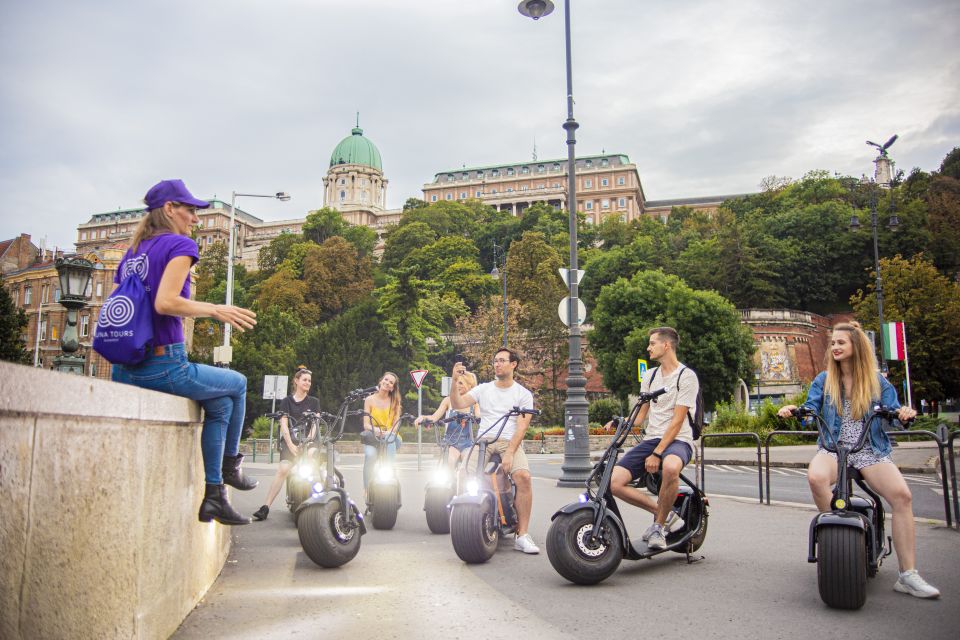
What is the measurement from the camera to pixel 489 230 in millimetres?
95625

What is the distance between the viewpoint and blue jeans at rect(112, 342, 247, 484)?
4332 millimetres

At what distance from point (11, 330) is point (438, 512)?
39816 mm

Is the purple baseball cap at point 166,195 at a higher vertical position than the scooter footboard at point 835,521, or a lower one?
higher

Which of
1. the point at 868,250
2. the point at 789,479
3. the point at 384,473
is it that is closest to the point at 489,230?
the point at 868,250

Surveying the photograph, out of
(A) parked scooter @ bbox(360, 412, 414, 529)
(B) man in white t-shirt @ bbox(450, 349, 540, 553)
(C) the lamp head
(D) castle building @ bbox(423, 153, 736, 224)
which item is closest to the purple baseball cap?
(B) man in white t-shirt @ bbox(450, 349, 540, 553)

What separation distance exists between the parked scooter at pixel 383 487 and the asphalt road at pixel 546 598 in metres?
1.19

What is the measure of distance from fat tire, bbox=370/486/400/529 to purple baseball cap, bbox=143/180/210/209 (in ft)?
17.8

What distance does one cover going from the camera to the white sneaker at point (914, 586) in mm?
4996

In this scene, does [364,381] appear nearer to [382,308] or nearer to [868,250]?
[382,308]

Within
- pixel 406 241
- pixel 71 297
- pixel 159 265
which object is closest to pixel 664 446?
pixel 159 265

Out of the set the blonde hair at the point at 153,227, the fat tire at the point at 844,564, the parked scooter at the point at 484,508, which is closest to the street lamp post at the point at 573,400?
the parked scooter at the point at 484,508

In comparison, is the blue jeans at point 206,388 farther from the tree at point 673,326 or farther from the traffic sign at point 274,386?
the tree at point 673,326

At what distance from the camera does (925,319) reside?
48.9 metres

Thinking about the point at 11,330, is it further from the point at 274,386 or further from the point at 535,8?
the point at 535,8
